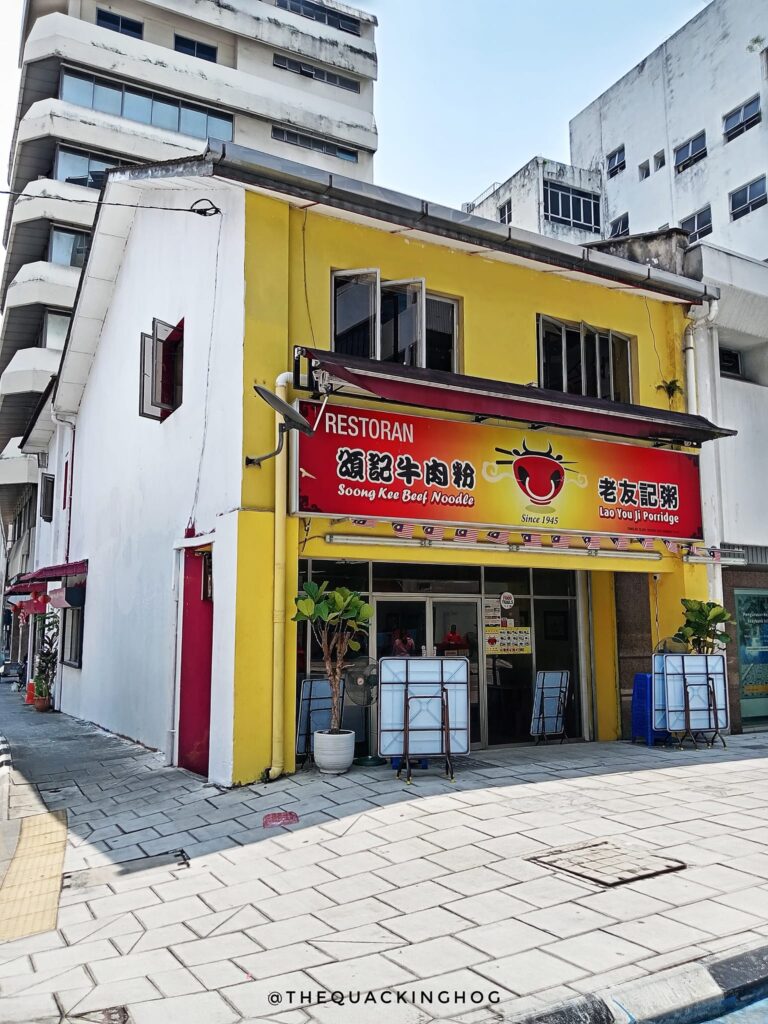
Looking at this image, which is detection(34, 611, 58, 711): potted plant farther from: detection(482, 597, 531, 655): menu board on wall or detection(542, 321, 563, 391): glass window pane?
detection(542, 321, 563, 391): glass window pane

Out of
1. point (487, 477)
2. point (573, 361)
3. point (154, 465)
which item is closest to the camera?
point (487, 477)

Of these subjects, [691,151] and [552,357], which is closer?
[552,357]

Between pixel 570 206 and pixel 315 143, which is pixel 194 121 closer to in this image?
pixel 315 143

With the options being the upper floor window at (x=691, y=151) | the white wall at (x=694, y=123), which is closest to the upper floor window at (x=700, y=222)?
the white wall at (x=694, y=123)

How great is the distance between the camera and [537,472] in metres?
11.0

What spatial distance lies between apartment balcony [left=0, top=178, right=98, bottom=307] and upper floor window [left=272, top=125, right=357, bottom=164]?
10.9 meters

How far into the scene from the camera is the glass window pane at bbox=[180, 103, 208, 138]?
34450mm

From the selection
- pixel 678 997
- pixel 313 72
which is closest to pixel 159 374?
pixel 678 997

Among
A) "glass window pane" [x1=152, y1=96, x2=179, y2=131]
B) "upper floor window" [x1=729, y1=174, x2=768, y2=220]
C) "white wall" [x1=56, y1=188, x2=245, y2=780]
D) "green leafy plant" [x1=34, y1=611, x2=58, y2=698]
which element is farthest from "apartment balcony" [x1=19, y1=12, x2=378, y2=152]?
"green leafy plant" [x1=34, y1=611, x2=58, y2=698]

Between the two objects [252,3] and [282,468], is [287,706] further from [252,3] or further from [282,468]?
[252,3]

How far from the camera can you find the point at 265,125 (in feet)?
122

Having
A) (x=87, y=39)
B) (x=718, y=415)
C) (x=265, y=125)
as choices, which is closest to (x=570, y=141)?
(x=265, y=125)

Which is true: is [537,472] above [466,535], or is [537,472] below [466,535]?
above

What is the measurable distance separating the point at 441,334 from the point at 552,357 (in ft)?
6.60
